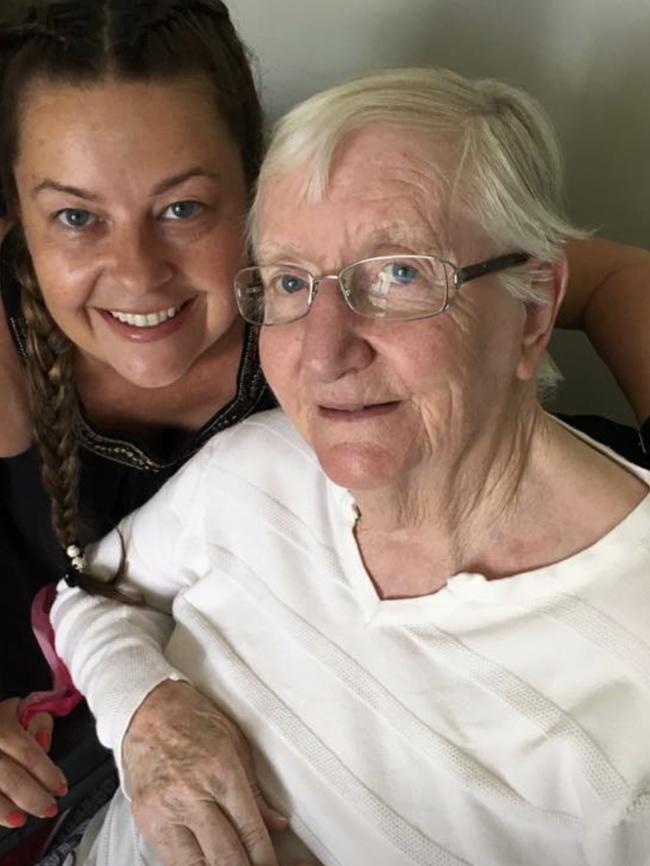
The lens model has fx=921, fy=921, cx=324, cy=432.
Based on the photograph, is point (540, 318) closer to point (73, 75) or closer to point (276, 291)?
point (276, 291)

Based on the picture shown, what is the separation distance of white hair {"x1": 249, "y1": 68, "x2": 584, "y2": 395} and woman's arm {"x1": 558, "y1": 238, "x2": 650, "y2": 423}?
40 centimetres

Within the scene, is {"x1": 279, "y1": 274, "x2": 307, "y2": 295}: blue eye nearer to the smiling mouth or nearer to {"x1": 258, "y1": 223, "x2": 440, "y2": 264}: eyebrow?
{"x1": 258, "y1": 223, "x2": 440, "y2": 264}: eyebrow

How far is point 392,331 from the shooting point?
1.06 metres

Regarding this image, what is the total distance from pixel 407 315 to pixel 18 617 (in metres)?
1.12

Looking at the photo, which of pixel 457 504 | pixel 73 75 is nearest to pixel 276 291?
pixel 457 504

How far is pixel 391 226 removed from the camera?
3.42ft

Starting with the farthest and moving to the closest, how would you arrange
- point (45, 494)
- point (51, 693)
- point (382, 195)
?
1. point (45, 494)
2. point (51, 693)
3. point (382, 195)

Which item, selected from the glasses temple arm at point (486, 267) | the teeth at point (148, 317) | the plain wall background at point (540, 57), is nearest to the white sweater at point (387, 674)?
the teeth at point (148, 317)

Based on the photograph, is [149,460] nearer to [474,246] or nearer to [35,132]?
[35,132]

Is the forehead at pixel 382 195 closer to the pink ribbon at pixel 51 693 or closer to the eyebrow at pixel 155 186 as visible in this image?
the eyebrow at pixel 155 186

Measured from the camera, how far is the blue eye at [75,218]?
1396 millimetres

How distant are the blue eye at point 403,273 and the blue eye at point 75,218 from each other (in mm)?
570

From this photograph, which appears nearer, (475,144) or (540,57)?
(475,144)

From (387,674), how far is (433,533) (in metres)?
0.19
